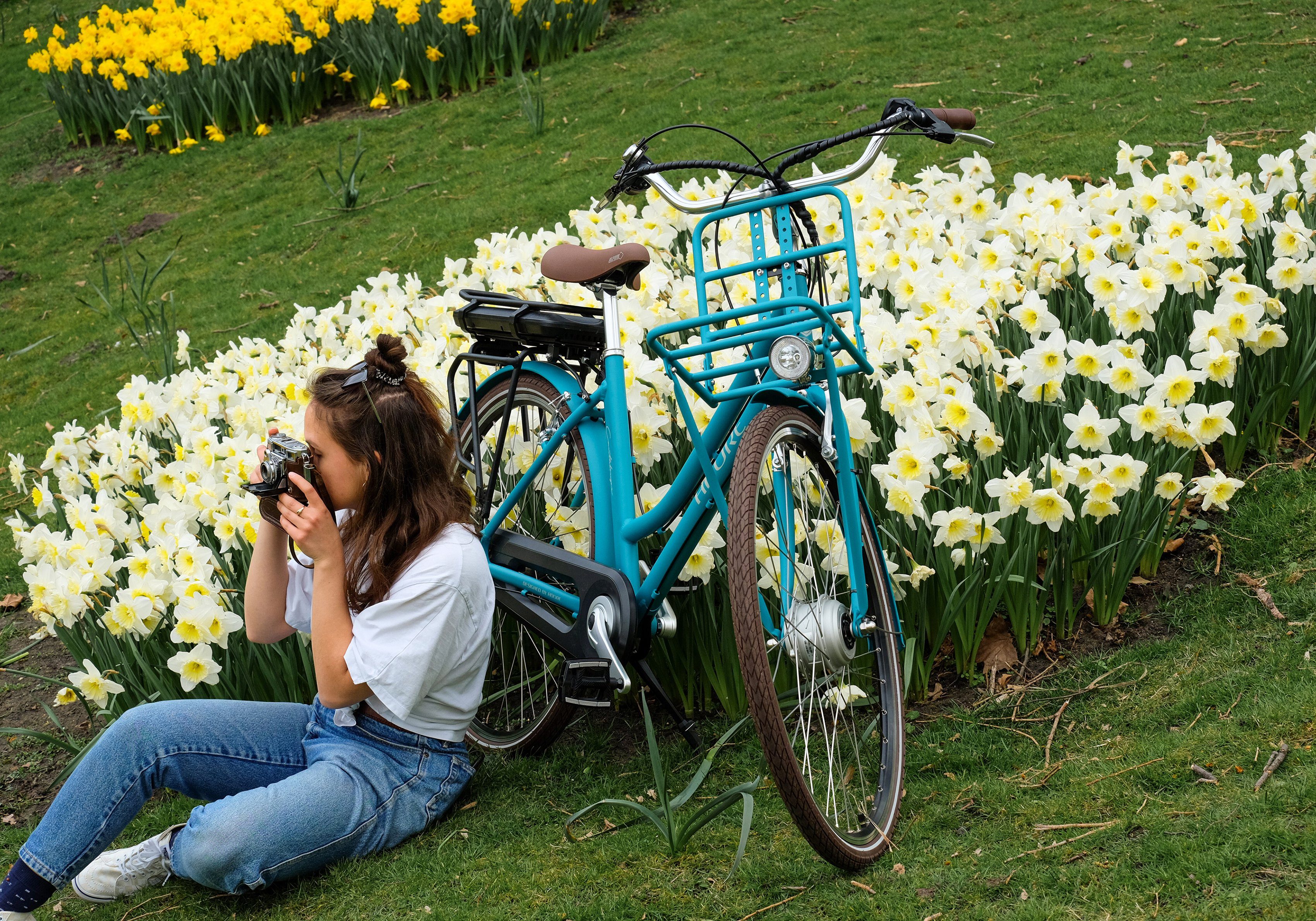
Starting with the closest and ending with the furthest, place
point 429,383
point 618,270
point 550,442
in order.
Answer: point 618,270
point 550,442
point 429,383

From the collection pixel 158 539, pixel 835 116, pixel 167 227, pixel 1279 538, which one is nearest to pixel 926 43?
pixel 835 116

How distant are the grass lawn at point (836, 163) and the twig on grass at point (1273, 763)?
0.03 metres

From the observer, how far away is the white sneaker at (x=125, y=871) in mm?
2580

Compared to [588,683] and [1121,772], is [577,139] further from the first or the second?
[1121,772]

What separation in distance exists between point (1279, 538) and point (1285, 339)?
0.59 meters

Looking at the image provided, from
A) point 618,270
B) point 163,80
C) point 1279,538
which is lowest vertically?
point 1279,538

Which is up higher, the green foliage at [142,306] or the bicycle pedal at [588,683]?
the green foliage at [142,306]

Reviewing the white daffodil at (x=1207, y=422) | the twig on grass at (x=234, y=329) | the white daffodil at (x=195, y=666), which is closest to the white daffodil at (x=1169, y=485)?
the white daffodil at (x=1207, y=422)

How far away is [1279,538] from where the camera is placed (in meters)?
3.20

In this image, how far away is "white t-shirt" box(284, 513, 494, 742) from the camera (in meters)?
2.45

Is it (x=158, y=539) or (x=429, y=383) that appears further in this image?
(x=429, y=383)

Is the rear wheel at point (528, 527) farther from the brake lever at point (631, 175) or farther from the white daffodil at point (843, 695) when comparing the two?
the white daffodil at point (843, 695)

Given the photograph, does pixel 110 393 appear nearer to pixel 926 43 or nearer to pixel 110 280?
pixel 110 280

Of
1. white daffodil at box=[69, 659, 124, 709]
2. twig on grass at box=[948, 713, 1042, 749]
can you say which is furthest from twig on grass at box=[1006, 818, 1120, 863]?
white daffodil at box=[69, 659, 124, 709]
